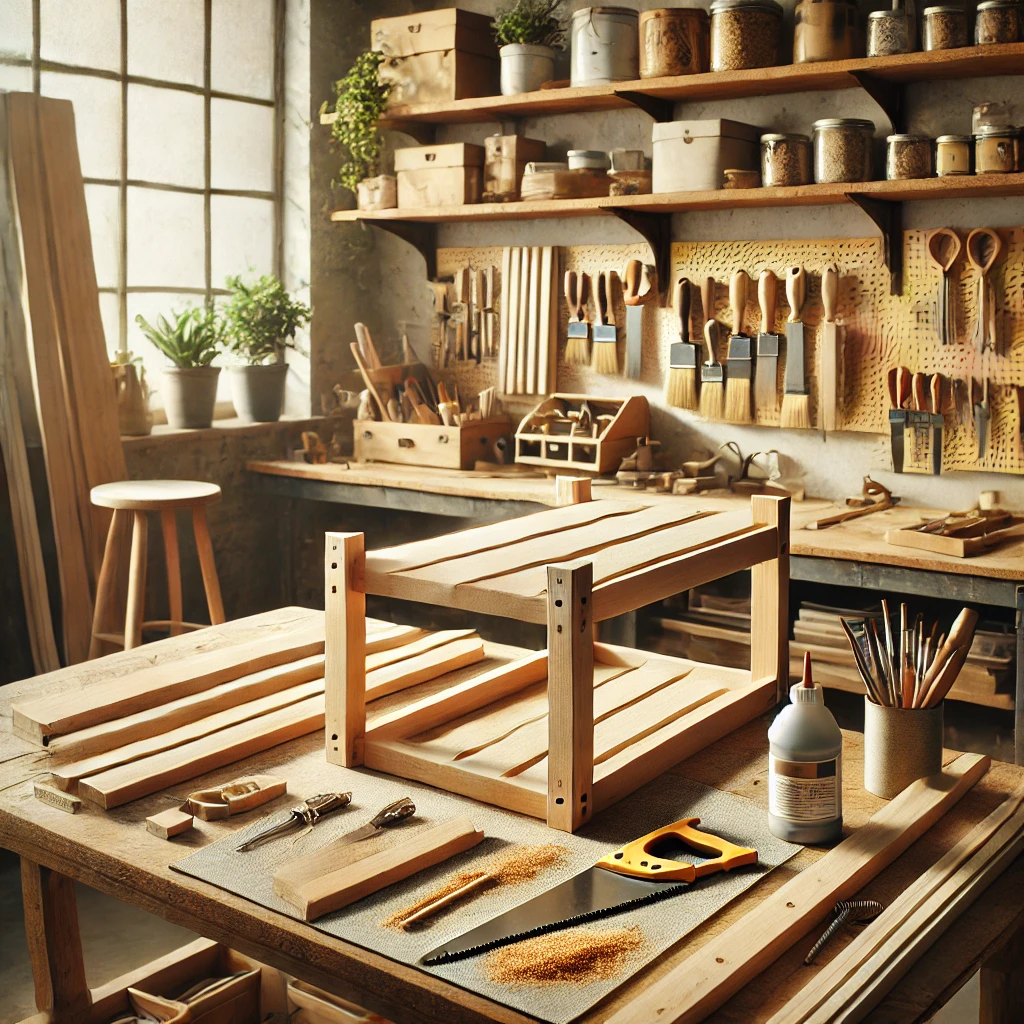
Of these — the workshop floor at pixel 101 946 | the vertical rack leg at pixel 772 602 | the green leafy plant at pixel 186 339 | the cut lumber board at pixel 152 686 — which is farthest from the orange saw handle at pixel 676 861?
the green leafy plant at pixel 186 339

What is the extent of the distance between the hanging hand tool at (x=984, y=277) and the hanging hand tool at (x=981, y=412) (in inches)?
5.0

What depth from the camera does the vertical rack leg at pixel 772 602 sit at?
2080mm

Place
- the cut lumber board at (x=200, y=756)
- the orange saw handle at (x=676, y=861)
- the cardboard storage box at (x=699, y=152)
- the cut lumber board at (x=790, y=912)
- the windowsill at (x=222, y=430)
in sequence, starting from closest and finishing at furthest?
the cut lumber board at (x=790, y=912)
the orange saw handle at (x=676, y=861)
the cut lumber board at (x=200, y=756)
the cardboard storage box at (x=699, y=152)
the windowsill at (x=222, y=430)

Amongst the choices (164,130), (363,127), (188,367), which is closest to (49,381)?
(188,367)

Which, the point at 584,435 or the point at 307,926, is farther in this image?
the point at 584,435

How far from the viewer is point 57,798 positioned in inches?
65.2

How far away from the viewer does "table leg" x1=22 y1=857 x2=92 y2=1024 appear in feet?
6.09

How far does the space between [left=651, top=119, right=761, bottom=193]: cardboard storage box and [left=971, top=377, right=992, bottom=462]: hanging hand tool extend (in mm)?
1070

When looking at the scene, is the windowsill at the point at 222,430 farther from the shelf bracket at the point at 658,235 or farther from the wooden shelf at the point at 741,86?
the shelf bracket at the point at 658,235

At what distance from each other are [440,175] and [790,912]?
381 cm

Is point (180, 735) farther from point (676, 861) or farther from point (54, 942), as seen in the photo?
point (676, 861)

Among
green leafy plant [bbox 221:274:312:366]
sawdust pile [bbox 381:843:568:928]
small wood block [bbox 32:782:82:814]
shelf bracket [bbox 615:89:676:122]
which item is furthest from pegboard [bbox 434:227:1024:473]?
small wood block [bbox 32:782:82:814]

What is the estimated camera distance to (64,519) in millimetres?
4086

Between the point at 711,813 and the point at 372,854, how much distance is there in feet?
1.59
